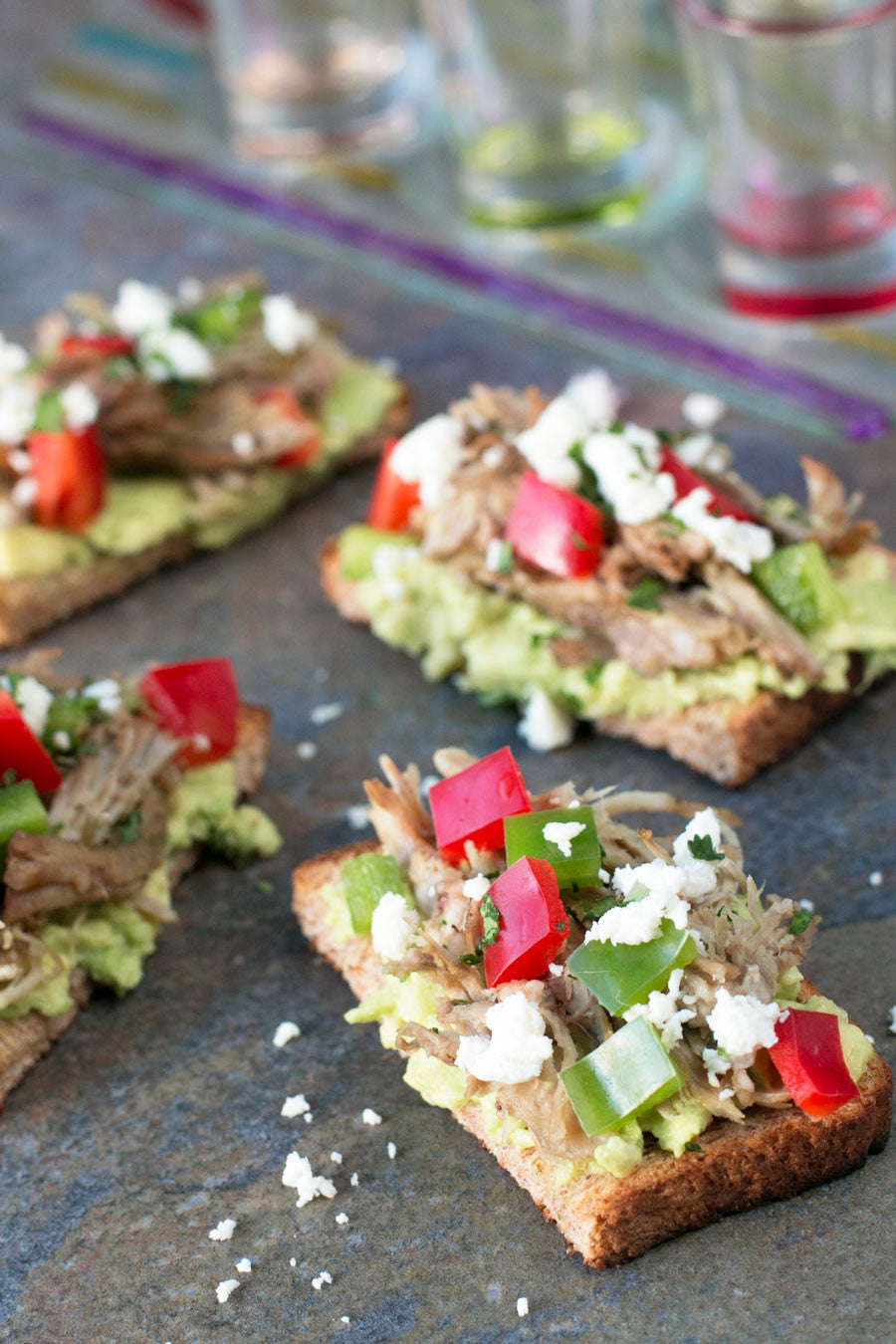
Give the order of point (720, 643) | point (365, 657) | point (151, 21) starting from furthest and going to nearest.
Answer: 1. point (151, 21)
2. point (365, 657)
3. point (720, 643)

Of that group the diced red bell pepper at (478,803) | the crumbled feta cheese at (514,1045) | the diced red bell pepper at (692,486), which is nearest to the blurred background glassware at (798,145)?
the diced red bell pepper at (692,486)

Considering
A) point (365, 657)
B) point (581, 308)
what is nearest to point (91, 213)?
point (581, 308)

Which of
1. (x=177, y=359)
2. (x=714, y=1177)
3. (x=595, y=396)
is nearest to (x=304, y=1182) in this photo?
(x=714, y=1177)

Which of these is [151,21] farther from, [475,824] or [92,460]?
[475,824]

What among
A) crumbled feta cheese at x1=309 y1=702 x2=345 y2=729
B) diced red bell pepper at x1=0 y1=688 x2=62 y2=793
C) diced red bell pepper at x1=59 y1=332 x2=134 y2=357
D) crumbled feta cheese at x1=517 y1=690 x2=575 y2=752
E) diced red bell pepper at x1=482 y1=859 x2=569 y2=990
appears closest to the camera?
diced red bell pepper at x1=482 y1=859 x2=569 y2=990

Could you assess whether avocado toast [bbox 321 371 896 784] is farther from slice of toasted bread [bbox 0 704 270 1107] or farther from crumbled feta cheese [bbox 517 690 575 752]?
slice of toasted bread [bbox 0 704 270 1107]

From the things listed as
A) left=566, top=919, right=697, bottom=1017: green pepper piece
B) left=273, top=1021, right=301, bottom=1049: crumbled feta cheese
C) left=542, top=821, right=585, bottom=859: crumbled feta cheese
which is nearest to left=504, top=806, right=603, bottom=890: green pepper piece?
left=542, top=821, right=585, bottom=859: crumbled feta cheese

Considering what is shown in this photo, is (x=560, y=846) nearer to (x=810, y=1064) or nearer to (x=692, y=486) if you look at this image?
(x=810, y=1064)
